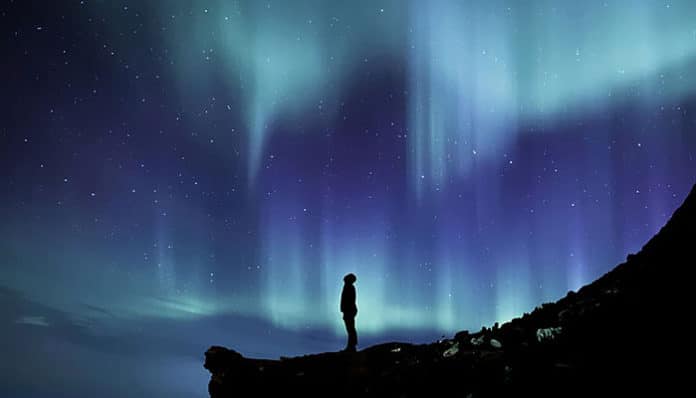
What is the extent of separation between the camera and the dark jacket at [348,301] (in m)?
14.4

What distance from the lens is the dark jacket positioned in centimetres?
A: 1441

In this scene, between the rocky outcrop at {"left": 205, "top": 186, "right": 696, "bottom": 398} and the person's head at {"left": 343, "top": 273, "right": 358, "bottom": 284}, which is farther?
the person's head at {"left": 343, "top": 273, "right": 358, "bottom": 284}

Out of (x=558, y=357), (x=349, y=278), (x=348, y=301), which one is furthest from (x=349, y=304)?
(x=558, y=357)

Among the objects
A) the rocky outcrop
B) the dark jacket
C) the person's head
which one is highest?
the person's head

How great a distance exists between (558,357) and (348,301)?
702 centimetres

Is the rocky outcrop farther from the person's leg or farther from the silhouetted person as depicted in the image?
the silhouetted person

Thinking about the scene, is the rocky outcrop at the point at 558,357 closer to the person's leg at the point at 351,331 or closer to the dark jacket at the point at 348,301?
the person's leg at the point at 351,331

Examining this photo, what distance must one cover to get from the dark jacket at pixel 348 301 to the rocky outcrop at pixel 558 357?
2.10m

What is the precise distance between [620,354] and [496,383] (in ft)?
8.50

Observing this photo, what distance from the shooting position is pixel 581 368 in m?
8.40

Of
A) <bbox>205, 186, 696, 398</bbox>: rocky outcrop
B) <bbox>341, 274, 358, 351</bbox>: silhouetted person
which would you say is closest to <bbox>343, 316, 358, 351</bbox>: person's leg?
<bbox>341, 274, 358, 351</bbox>: silhouetted person

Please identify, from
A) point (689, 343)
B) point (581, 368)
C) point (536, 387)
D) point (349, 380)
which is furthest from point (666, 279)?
point (349, 380)

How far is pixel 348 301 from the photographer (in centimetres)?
1444

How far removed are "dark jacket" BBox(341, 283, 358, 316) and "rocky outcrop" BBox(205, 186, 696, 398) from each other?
210 centimetres
